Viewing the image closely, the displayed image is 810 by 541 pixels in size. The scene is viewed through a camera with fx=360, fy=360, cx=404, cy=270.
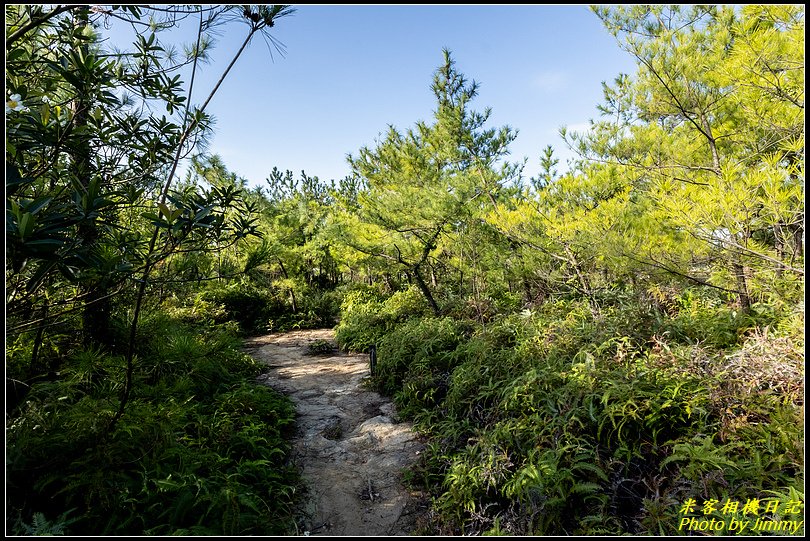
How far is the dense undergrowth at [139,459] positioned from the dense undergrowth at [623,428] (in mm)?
1461

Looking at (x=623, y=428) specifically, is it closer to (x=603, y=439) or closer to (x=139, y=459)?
(x=603, y=439)

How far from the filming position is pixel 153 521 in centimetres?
238

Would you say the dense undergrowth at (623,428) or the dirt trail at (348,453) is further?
the dirt trail at (348,453)

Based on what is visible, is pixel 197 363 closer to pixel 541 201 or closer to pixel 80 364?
pixel 80 364

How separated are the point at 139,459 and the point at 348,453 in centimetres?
188

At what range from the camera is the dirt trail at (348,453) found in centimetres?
288

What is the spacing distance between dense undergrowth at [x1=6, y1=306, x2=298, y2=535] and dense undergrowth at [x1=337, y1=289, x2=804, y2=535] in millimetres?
1461

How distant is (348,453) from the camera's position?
3.84 meters

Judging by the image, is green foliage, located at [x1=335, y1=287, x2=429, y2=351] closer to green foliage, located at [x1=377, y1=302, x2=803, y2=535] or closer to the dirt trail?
the dirt trail

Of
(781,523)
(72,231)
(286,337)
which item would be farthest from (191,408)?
(286,337)

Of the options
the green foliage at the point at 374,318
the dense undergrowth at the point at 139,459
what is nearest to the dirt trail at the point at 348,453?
the dense undergrowth at the point at 139,459

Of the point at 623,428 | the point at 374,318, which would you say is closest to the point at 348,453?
the point at 623,428

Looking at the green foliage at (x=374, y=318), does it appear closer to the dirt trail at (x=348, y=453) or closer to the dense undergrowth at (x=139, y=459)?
the dirt trail at (x=348, y=453)

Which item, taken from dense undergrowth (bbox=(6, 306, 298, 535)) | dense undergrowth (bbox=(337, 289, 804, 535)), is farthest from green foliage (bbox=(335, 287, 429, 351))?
dense undergrowth (bbox=(6, 306, 298, 535))
